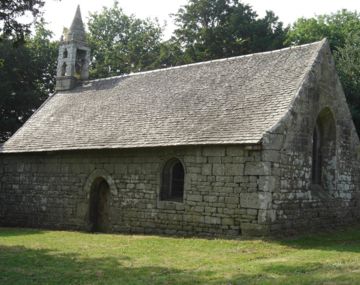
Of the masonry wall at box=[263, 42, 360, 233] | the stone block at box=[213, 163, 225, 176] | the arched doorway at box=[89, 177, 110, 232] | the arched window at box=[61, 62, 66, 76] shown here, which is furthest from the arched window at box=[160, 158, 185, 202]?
the arched window at box=[61, 62, 66, 76]

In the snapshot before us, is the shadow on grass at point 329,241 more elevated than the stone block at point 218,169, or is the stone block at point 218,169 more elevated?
the stone block at point 218,169

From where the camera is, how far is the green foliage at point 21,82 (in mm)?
33188

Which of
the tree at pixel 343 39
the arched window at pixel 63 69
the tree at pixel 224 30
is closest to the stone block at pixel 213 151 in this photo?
the tree at pixel 343 39

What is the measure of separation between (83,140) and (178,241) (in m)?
6.81

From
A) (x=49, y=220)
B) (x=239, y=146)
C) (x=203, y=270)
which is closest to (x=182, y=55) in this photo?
(x=49, y=220)

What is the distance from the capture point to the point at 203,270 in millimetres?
9984

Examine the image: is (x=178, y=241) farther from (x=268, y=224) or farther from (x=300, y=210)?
(x=300, y=210)

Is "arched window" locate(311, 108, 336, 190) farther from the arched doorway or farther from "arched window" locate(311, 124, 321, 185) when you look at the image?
the arched doorway

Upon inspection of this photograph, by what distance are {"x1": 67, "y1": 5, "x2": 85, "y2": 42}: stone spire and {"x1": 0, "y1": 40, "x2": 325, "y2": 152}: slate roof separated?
15.5 ft

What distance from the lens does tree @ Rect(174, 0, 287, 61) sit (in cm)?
3319

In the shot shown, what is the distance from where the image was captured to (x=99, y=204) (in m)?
18.6

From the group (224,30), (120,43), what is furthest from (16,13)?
(120,43)

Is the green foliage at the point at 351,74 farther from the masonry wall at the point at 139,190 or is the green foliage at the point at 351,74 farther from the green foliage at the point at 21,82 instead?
the green foliage at the point at 21,82

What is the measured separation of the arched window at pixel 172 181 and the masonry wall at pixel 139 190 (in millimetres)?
230
